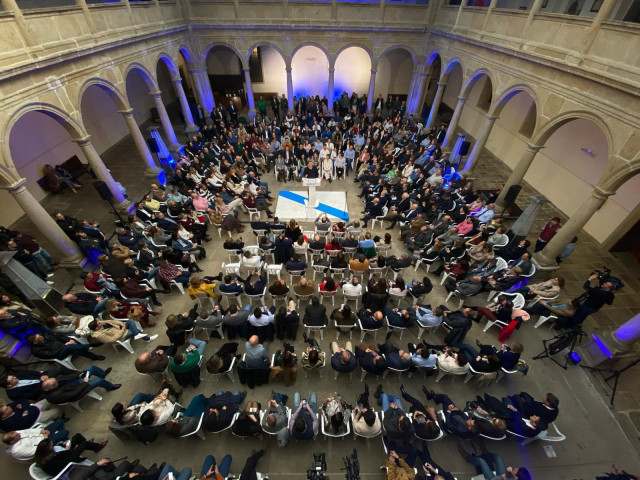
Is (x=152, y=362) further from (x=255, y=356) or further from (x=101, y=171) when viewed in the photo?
(x=101, y=171)

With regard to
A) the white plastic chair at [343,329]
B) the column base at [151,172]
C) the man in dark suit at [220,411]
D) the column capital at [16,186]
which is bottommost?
the column base at [151,172]

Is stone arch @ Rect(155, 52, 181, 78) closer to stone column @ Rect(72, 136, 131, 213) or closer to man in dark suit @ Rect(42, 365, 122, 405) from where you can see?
stone column @ Rect(72, 136, 131, 213)

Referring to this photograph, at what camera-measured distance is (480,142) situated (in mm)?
11828

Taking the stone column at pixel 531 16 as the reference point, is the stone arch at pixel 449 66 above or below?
below

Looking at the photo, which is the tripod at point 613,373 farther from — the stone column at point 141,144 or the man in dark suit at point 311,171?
the stone column at point 141,144

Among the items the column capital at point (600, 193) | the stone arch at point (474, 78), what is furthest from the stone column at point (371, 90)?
the column capital at point (600, 193)

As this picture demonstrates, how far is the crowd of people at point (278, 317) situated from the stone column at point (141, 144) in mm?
2281

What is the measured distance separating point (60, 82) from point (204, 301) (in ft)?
23.4

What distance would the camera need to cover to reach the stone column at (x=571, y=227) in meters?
7.27

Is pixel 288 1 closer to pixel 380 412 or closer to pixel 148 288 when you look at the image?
pixel 148 288

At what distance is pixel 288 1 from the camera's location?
1514cm

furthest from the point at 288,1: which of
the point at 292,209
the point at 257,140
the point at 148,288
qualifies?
the point at 148,288

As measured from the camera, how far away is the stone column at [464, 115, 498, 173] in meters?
11.4

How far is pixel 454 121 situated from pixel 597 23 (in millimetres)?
7096
